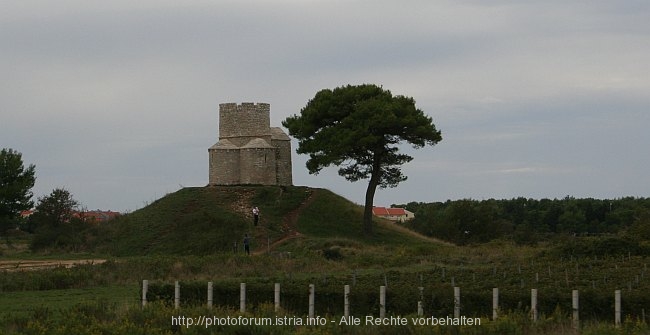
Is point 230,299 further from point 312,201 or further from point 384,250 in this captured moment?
point 312,201

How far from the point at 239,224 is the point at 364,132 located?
334 inches

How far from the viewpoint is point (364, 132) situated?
56.8 meters

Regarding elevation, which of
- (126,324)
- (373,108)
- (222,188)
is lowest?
(126,324)

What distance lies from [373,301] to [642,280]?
9393 millimetres

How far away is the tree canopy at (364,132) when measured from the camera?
57344mm

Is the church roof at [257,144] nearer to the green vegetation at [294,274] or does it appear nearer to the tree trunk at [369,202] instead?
the green vegetation at [294,274]

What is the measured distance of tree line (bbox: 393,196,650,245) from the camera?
72.6 meters

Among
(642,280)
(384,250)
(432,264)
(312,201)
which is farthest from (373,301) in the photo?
(312,201)

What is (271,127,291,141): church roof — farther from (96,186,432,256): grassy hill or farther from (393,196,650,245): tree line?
(393,196,650,245): tree line

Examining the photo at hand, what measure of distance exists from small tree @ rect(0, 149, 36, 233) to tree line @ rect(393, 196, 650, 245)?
29373 mm

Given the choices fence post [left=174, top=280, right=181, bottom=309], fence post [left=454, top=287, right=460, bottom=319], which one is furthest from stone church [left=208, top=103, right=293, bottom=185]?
fence post [left=454, top=287, right=460, bottom=319]

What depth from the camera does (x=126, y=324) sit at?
20.9 m

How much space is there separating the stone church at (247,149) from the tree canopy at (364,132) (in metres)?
3.25

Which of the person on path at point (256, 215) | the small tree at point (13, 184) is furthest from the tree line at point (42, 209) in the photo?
the person on path at point (256, 215)
